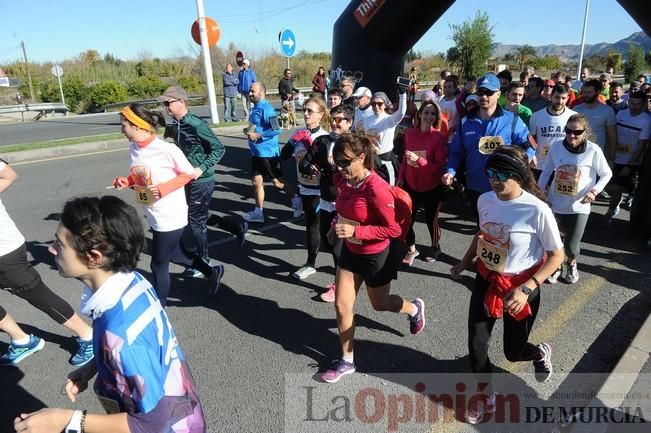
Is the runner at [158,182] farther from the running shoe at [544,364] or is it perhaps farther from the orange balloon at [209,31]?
the orange balloon at [209,31]

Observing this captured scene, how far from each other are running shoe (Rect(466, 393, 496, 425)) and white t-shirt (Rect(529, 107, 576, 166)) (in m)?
3.35

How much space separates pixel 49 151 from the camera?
1117 cm

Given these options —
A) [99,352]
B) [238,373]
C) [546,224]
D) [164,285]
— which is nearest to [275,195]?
[164,285]

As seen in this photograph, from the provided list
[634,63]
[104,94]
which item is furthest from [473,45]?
[104,94]

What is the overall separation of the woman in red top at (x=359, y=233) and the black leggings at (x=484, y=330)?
64 cm

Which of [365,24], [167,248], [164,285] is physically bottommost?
[164,285]

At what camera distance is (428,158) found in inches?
189

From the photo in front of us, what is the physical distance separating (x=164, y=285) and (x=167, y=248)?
330mm

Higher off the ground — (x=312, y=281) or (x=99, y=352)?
(x=99, y=352)

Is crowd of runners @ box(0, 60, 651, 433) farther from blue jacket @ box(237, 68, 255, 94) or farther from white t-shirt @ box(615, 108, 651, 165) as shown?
blue jacket @ box(237, 68, 255, 94)

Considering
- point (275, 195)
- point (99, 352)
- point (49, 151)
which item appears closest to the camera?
point (99, 352)

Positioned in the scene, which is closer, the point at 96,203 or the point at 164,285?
the point at 96,203

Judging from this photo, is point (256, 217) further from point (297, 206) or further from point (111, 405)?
point (111, 405)

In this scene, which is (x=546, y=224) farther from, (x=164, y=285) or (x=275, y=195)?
(x=275, y=195)
